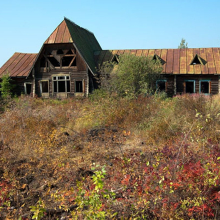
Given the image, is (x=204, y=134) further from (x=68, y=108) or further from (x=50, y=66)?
(x=50, y=66)

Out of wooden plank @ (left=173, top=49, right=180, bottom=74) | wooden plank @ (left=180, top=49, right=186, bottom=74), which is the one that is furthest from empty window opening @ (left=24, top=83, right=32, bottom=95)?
wooden plank @ (left=180, top=49, right=186, bottom=74)

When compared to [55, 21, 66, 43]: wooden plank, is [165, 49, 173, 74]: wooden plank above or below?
below

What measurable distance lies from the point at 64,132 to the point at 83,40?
1604 cm

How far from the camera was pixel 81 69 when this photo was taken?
21.8 metres

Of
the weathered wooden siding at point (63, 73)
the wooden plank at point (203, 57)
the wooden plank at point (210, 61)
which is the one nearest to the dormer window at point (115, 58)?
the weathered wooden siding at point (63, 73)

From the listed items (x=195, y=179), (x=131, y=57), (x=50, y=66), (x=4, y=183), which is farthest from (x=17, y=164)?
(x=50, y=66)

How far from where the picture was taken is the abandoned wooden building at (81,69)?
2138 centimetres

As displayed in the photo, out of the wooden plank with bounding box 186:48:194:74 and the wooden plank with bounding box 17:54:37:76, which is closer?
the wooden plank with bounding box 186:48:194:74

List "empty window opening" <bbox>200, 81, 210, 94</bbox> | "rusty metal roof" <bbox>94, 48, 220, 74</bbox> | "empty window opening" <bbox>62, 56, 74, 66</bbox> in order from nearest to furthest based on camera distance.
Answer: "rusty metal roof" <bbox>94, 48, 220, 74</bbox> < "empty window opening" <bbox>200, 81, 210, 94</bbox> < "empty window opening" <bbox>62, 56, 74, 66</bbox>

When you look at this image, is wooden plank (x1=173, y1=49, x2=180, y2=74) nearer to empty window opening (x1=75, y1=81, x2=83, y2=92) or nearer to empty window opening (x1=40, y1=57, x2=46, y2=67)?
empty window opening (x1=75, y1=81, x2=83, y2=92)

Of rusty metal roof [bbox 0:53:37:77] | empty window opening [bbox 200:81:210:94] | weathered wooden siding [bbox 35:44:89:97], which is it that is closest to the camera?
empty window opening [bbox 200:81:210:94]

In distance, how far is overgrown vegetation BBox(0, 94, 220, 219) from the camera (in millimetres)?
4520

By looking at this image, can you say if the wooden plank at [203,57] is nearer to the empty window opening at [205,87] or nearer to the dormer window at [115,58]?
the empty window opening at [205,87]

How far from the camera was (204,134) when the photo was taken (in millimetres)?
8156
